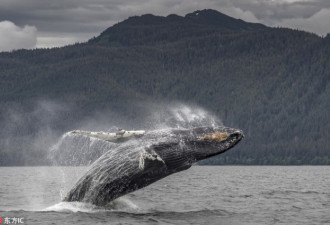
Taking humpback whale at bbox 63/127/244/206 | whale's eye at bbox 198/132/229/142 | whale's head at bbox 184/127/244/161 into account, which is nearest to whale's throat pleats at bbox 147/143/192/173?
humpback whale at bbox 63/127/244/206

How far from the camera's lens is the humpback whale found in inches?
806

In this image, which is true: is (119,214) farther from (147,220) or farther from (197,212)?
(197,212)

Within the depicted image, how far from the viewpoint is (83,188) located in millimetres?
21672

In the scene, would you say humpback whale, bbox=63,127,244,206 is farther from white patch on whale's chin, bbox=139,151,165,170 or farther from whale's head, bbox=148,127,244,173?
white patch on whale's chin, bbox=139,151,165,170

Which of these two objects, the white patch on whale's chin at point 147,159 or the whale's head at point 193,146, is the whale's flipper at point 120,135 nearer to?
the whale's head at point 193,146

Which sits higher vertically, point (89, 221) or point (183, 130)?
point (183, 130)

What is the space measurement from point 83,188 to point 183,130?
3622 mm

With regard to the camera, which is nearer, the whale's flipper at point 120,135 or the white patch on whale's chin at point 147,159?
Result: the white patch on whale's chin at point 147,159

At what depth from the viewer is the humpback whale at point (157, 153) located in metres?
20.5

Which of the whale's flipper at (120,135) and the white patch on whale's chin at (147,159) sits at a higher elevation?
the whale's flipper at (120,135)

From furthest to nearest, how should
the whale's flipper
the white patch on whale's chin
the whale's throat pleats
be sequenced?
the whale's flipper → the whale's throat pleats → the white patch on whale's chin

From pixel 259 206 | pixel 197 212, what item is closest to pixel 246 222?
pixel 197 212

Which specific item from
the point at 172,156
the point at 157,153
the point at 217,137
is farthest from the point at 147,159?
the point at 217,137

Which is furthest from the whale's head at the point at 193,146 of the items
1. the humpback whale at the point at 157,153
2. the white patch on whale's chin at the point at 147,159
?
the white patch on whale's chin at the point at 147,159
